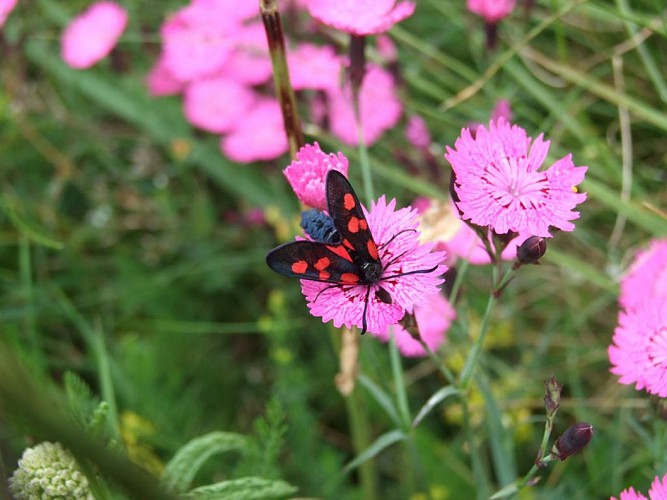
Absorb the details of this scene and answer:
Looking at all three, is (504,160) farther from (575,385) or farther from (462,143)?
(575,385)

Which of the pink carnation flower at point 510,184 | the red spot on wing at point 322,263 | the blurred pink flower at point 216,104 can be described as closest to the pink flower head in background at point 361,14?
the pink carnation flower at point 510,184

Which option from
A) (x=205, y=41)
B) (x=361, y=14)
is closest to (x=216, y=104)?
(x=205, y=41)

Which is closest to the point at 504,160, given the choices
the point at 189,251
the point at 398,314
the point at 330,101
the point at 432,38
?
the point at 398,314

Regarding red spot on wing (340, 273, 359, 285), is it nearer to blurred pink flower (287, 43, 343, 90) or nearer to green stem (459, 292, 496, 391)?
green stem (459, 292, 496, 391)

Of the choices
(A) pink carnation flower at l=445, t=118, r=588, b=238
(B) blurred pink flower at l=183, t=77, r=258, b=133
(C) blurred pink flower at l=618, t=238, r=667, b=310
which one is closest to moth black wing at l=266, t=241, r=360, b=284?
(A) pink carnation flower at l=445, t=118, r=588, b=238

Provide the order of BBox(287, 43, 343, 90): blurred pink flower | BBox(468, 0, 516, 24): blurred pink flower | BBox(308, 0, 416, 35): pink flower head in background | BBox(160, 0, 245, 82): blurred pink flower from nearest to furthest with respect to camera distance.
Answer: BBox(308, 0, 416, 35): pink flower head in background → BBox(468, 0, 516, 24): blurred pink flower → BBox(287, 43, 343, 90): blurred pink flower → BBox(160, 0, 245, 82): blurred pink flower

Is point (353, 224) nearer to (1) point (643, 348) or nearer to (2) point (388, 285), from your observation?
(2) point (388, 285)
